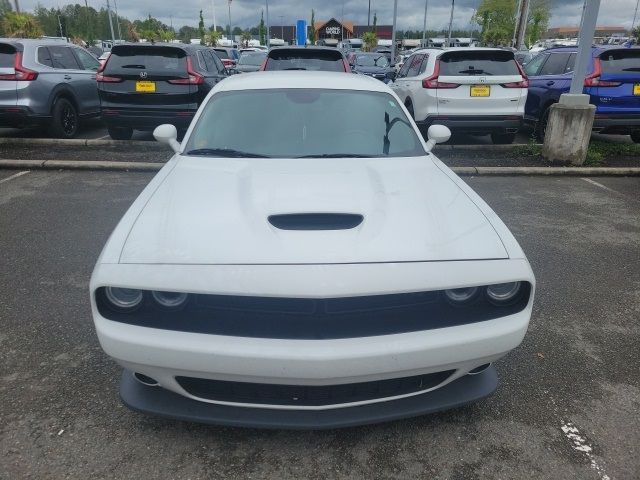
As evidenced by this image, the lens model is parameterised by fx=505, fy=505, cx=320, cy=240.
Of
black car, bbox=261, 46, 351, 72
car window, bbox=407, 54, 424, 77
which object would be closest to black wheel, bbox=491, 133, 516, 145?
car window, bbox=407, 54, 424, 77

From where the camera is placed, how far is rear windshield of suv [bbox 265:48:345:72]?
31.6 feet

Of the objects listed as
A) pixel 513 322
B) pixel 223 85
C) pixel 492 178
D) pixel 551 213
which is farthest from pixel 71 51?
pixel 513 322

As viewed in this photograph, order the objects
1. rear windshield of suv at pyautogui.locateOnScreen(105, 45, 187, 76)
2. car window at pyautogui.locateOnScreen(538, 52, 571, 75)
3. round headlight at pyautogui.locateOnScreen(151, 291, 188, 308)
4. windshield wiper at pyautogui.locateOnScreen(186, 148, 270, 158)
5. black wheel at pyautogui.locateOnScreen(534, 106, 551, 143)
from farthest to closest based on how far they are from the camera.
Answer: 1. car window at pyautogui.locateOnScreen(538, 52, 571, 75)
2. black wheel at pyautogui.locateOnScreen(534, 106, 551, 143)
3. rear windshield of suv at pyautogui.locateOnScreen(105, 45, 187, 76)
4. windshield wiper at pyautogui.locateOnScreen(186, 148, 270, 158)
5. round headlight at pyautogui.locateOnScreen(151, 291, 188, 308)

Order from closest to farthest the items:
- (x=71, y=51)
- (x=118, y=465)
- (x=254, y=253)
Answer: (x=254, y=253) < (x=118, y=465) < (x=71, y=51)

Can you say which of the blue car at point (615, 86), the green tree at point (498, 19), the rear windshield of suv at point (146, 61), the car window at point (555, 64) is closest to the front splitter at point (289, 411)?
the rear windshield of suv at point (146, 61)

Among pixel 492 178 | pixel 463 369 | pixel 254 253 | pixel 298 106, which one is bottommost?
pixel 492 178

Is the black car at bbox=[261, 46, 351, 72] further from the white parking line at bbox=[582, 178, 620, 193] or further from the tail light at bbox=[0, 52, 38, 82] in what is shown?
the white parking line at bbox=[582, 178, 620, 193]

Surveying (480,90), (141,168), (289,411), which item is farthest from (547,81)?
(289,411)

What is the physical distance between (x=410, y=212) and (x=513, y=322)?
68cm

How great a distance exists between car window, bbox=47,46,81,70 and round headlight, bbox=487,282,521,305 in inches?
360

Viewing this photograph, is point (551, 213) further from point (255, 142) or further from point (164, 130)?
point (164, 130)

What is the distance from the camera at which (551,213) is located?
5.90m

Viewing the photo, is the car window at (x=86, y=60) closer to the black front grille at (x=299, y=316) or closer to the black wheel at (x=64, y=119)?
the black wheel at (x=64, y=119)

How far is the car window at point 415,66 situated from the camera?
9188 mm
